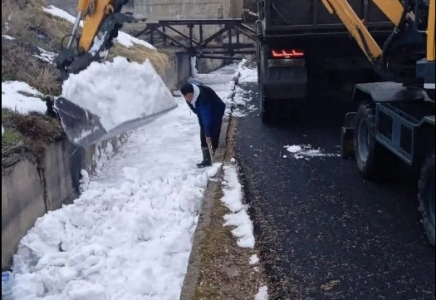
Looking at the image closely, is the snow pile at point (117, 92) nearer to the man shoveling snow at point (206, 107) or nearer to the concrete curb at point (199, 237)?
the man shoveling snow at point (206, 107)

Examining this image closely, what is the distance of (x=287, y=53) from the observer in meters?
8.60

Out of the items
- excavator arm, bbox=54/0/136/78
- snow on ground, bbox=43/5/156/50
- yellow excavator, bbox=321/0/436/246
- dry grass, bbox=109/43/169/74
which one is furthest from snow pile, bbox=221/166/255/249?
dry grass, bbox=109/43/169/74

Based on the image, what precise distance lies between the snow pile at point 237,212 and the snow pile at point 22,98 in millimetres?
2945

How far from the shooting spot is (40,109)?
26.8 feet

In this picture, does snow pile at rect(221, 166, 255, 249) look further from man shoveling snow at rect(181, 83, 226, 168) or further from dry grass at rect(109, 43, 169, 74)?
dry grass at rect(109, 43, 169, 74)

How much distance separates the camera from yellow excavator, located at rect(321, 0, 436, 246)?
435 cm

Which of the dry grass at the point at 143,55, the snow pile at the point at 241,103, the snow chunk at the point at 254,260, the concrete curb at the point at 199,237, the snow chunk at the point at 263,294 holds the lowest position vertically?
the snow pile at the point at 241,103

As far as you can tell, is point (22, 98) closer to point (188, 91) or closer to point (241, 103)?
point (188, 91)

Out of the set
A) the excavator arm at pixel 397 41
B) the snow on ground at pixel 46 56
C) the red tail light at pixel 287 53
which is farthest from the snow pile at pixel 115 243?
the snow on ground at pixel 46 56

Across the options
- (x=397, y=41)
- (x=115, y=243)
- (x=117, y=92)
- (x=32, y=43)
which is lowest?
(x=115, y=243)

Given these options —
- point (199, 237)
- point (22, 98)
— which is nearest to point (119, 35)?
point (22, 98)

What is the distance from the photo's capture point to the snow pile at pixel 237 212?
511 centimetres

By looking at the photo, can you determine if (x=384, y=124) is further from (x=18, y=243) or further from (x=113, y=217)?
(x=18, y=243)

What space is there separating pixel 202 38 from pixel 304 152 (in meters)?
11.7
